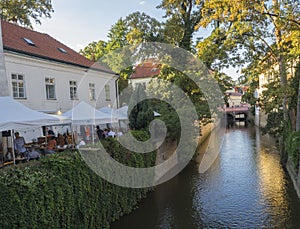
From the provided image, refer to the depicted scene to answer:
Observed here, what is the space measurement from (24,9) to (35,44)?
6238mm

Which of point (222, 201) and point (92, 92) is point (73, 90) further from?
point (222, 201)

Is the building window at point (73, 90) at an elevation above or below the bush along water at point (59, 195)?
above

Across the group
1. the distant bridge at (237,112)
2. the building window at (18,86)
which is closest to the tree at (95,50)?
the building window at (18,86)

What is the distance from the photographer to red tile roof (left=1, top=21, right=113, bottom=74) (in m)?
14.2

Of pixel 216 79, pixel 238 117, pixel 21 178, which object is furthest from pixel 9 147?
pixel 238 117

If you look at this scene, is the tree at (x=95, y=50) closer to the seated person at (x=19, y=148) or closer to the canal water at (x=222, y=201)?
the canal water at (x=222, y=201)

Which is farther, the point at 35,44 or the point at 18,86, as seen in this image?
the point at 35,44

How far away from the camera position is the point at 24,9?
20.9 meters

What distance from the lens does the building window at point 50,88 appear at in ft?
51.7

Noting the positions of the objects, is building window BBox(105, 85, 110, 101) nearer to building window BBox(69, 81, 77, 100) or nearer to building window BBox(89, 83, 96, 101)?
building window BBox(89, 83, 96, 101)

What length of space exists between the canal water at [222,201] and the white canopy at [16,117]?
13.5 feet

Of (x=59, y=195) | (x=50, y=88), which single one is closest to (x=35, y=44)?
(x=50, y=88)

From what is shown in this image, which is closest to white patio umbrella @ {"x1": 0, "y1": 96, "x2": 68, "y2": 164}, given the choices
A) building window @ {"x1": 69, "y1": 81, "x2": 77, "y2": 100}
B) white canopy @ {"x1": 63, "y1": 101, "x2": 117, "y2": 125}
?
white canopy @ {"x1": 63, "y1": 101, "x2": 117, "y2": 125}

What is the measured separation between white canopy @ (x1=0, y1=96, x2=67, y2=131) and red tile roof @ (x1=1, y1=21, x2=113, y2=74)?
530 cm
